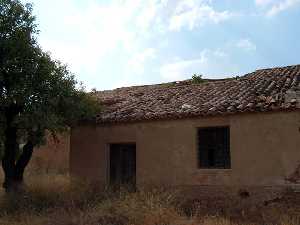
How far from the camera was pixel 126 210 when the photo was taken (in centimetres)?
1142

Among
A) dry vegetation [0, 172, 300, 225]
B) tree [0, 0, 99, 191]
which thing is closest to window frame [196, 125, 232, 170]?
dry vegetation [0, 172, 300, 225]

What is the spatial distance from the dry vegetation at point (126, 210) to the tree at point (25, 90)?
1.54m

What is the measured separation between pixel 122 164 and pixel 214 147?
4.07m

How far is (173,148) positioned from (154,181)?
4.16ft

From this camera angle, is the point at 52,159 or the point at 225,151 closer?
the point at 225,151

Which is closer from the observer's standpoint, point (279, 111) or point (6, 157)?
point (279, 111)

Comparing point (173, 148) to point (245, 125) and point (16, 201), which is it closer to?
point (245, 125)

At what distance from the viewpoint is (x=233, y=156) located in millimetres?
13578

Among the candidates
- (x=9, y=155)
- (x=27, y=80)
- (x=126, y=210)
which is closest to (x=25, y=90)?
(x=27, y=80)

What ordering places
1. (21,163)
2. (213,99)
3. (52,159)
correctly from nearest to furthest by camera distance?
(213,99), (21,163), (52,159)

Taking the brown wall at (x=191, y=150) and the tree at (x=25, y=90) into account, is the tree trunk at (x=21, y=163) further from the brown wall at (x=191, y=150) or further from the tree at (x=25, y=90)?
the brown wall at (x=191, y=150)

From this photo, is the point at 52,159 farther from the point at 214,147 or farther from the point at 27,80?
the point at 214,147

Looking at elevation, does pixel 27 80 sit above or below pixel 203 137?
above

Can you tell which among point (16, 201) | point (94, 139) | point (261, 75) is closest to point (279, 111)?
point (261, 75)
